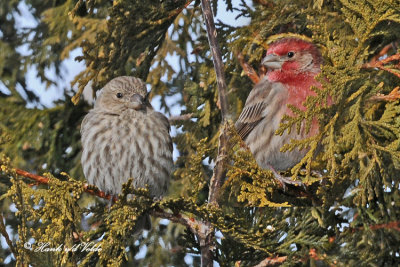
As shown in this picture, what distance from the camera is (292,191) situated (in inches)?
222

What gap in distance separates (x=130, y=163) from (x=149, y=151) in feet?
0.83

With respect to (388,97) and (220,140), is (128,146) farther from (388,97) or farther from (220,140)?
(388,97)

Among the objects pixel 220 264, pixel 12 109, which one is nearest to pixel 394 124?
pixel 220 264

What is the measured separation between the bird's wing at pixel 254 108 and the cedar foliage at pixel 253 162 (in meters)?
0.29

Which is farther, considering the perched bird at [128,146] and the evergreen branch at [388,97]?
the perched bird at [128,146]

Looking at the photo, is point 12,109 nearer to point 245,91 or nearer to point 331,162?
point 245,91

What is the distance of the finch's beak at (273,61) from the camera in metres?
6.22

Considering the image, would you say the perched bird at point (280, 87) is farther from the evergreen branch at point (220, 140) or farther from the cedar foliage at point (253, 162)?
the evergreen branch at point (220, 140)

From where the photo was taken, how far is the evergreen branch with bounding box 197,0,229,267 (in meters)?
3.85

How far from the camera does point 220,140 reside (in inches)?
167

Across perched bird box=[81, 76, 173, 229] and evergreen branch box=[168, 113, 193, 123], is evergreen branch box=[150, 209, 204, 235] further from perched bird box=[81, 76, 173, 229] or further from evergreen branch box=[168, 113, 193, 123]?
evergreen branch box=[168, 113, 193, 123]

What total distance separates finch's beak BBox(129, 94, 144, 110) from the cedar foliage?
0.49 m

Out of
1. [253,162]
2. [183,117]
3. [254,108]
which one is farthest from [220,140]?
[183,117]

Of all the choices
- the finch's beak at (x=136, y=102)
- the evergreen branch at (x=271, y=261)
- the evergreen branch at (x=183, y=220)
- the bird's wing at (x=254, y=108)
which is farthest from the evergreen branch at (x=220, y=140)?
the finch's beak at (x=136, y=102)
